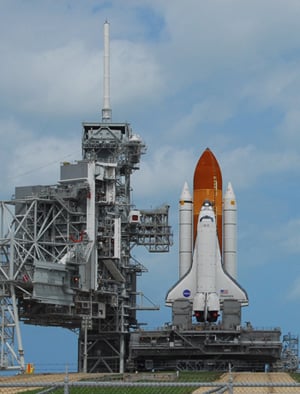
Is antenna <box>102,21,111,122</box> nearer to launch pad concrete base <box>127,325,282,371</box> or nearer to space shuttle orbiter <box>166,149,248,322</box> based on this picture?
space shuttle orbiter <box>166,149,248,322</box>

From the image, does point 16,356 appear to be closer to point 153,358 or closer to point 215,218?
point 153,358

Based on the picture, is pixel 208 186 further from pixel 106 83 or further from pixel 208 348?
pixel 106 83

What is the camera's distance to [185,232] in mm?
83750

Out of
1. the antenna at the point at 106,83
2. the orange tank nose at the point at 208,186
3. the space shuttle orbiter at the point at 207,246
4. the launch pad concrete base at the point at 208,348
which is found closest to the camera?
the space shuttle orbiter at the point at 207,246

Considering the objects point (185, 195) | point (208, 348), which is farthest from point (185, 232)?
point (208, 348)

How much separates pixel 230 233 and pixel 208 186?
173 inches

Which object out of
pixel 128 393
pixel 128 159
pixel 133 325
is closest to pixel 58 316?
pixel 133 325

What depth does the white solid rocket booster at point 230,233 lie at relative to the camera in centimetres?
8344

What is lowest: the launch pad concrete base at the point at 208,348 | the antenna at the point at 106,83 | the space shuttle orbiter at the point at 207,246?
the launch pad concrete base at the point at 208,348

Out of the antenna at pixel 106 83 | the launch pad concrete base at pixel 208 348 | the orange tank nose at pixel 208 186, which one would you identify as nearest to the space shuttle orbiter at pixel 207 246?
the orange tank nose at pixel 208 186

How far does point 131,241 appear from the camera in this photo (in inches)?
3637

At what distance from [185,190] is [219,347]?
13.4 m

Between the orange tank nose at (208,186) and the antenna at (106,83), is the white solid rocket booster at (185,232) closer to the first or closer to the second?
the orange tank nose at (208,186)

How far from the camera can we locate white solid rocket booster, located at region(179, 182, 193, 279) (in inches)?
3278
